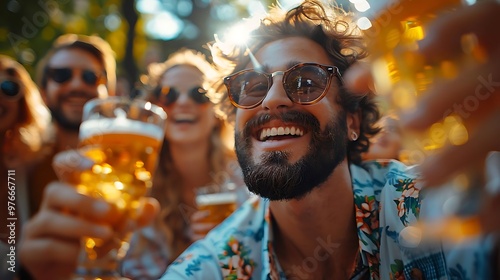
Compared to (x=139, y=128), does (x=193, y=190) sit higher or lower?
lower

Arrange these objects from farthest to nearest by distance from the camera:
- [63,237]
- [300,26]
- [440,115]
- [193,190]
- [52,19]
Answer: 1. [52,19]
2. [193,190]
3. [300,26]
4. [63,237]
5. [440,115]

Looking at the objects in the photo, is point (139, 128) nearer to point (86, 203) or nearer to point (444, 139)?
point (86, 203)

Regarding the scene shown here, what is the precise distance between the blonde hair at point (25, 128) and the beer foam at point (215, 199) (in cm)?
68

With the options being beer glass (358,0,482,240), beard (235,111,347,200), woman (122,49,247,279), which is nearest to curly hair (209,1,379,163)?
beard (235,111,347,200)

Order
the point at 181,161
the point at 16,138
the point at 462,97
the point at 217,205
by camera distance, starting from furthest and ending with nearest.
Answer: the point at 181,161 → the point at 16,138 → the point at 217,205 → the point at 462,97

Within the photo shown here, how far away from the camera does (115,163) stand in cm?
137

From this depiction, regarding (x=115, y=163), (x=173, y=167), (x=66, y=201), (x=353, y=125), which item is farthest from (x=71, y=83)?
(x=353, y=125)

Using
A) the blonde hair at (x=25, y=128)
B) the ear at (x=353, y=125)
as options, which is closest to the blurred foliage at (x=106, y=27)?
the blonde hair at (x=25, y=128)

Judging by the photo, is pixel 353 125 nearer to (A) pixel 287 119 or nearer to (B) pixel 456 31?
(A) pixel 287 119

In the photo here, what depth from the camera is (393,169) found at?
125cm

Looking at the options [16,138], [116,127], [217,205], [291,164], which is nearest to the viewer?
[291,164]

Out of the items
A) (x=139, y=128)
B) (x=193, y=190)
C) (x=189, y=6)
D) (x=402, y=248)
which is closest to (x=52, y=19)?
(x=189, y=6)

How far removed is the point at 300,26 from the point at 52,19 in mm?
4715

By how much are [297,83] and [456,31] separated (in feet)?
1.79
